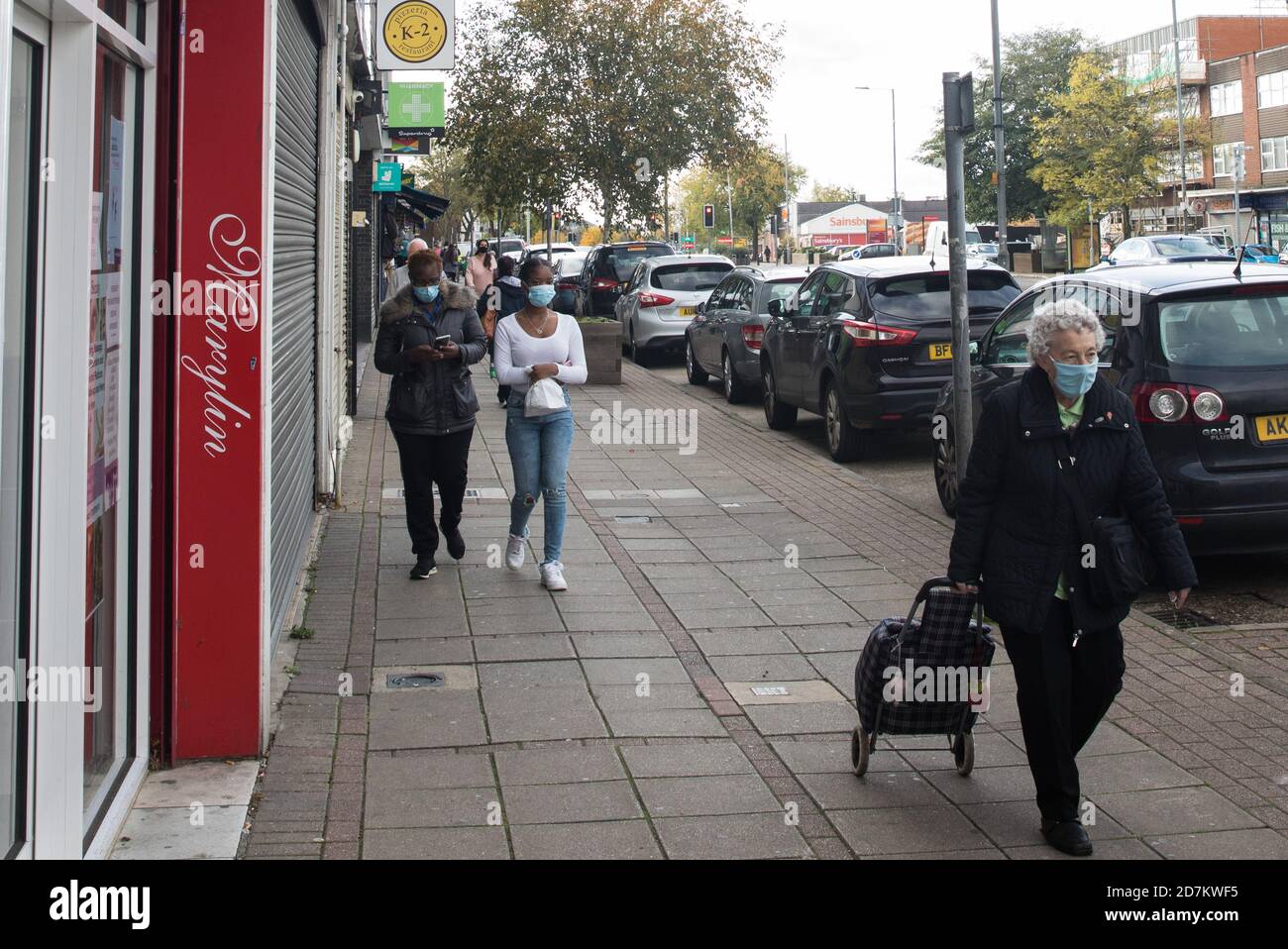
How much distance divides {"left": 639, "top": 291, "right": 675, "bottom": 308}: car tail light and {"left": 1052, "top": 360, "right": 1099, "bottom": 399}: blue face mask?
18568mm

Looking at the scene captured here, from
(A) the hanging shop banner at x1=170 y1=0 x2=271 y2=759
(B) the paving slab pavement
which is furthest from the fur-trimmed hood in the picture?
(A) the hanging shop banner at x1=170 y1=0 x2=271 y2=759

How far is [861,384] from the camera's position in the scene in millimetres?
12930

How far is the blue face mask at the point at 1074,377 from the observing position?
186 inches

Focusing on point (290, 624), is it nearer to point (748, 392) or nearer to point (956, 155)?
point (956, 155)

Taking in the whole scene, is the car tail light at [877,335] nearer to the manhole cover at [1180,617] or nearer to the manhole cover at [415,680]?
the manhole cover at [1180,617]

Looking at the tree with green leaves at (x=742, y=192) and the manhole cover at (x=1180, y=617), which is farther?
the tree with green leaves at (x=742, y=192)

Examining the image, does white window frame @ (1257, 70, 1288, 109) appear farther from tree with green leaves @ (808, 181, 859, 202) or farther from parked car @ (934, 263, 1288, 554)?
tree with green leaves @ (808, 181, 859, 202)

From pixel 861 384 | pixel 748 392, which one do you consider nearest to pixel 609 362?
pixel 748 392

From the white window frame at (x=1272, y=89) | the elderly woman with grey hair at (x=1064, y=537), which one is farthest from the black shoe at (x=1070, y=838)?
the white window frame at (x=1272, y=89)

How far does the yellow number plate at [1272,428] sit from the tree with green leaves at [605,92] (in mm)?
28763

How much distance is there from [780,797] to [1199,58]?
83534 millimetres

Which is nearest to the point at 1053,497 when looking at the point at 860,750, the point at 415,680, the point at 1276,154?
the point at 860,750

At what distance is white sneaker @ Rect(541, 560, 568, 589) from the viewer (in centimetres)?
837

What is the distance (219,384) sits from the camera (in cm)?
542
